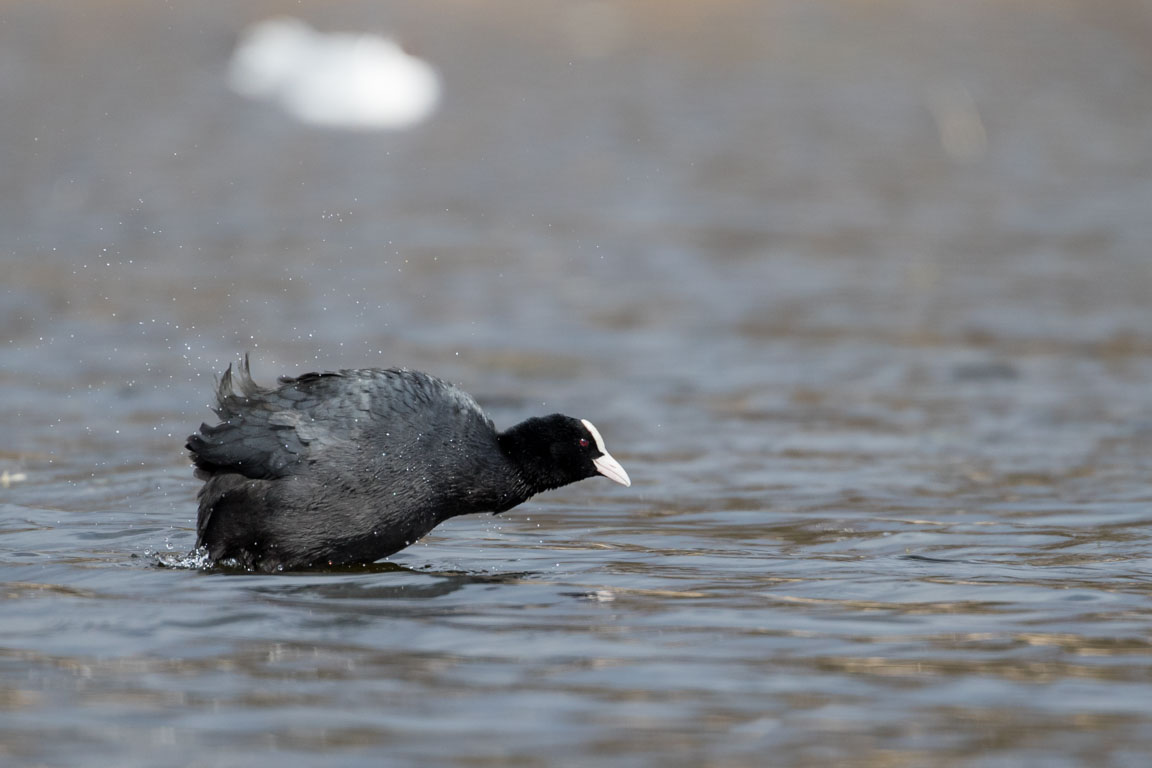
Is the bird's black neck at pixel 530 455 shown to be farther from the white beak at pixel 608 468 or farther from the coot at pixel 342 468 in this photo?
the white beak at pixel 608 468

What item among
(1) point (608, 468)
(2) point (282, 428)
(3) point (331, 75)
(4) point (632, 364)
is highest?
(3) point (331, 75)

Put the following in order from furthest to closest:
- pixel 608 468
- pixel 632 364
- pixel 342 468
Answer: pixel 632 364
pixel 608 468
pixel 342 468

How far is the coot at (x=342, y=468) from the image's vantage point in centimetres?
725

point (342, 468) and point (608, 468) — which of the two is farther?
point (608, 468)

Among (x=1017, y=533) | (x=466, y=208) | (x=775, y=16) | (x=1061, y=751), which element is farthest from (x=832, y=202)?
(x=1061, y=751)

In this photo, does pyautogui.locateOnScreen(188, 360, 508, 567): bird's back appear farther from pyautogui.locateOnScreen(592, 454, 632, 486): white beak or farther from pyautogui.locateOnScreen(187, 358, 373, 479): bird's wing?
pyautogui.locateOnScreen(592, 454, 632, 486): white beak

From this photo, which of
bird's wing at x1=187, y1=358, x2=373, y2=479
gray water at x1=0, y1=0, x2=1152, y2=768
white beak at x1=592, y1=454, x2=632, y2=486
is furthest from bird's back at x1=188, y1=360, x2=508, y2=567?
white beak at x1=592, y1=454, x2=632, y2=486

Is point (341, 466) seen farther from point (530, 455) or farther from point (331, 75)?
Answer: point (331, 75)

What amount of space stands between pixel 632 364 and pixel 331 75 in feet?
39.6

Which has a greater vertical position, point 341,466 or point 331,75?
point 331,75

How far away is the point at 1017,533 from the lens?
8727 mm

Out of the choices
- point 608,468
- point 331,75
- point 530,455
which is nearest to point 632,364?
point 608,468

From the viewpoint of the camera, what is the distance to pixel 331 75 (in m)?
25.1

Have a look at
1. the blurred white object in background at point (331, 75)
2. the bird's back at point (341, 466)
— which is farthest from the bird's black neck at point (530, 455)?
the blurred white object in background at point (331, 75)
